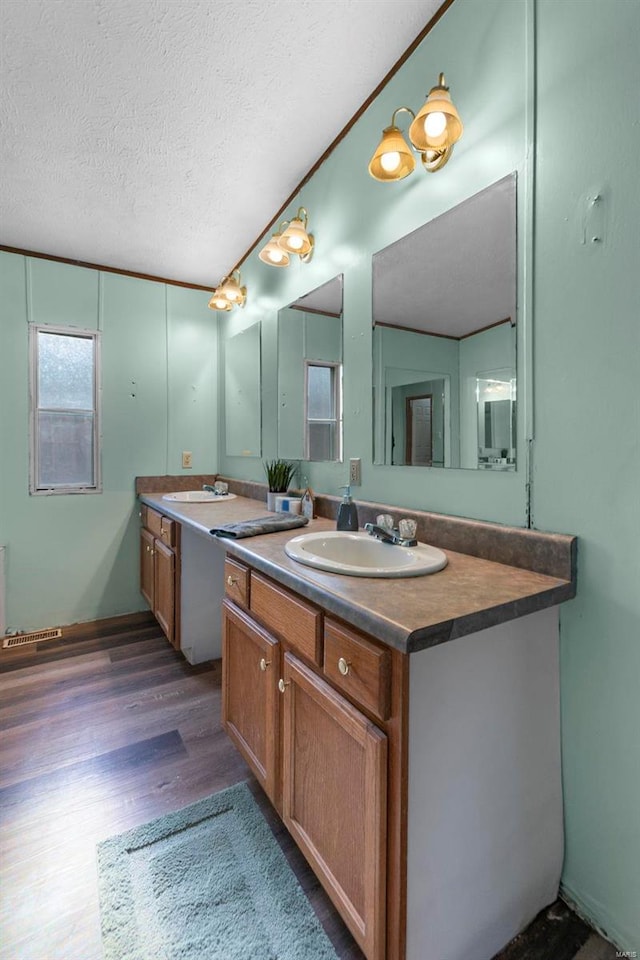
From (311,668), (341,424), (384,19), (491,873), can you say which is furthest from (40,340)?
(491,873)

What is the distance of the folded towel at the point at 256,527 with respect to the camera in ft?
4.81

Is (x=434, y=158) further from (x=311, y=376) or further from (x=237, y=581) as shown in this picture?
(x=237, y=581)

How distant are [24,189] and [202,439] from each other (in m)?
1.67

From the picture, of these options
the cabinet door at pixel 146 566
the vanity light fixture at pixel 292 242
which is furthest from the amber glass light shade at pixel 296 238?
the cabinet door at pixel 146 566

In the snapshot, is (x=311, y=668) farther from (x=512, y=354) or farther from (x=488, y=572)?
(x=512, y=354)

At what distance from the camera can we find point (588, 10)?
946 mm

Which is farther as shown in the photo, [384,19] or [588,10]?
[384,19]

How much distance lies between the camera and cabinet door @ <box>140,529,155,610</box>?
2.63 m

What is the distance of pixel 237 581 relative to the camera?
139 centimetres

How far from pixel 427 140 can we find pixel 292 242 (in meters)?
0.80

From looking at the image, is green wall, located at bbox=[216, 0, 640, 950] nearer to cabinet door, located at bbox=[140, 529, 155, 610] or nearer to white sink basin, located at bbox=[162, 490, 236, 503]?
white sink basin, located at bbox=[162, 490, 236, 503]

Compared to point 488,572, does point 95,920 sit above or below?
below

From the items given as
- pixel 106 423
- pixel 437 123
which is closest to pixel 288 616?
pixel 437 123

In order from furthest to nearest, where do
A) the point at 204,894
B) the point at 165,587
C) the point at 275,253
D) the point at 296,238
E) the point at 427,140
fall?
the point at 165,587 → the point at 275,253 → the point at 296,238 → the point at 427,140 → the point at 204,894
